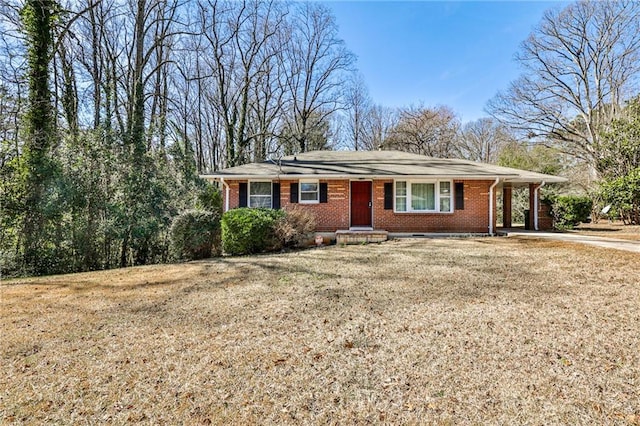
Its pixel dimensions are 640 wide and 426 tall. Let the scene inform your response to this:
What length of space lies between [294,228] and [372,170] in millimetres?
4361

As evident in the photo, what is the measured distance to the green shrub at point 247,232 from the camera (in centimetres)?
949

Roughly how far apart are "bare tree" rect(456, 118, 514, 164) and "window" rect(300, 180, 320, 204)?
21799 mm

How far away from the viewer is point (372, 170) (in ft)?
40.6

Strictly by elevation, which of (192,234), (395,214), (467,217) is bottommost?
(192,234)

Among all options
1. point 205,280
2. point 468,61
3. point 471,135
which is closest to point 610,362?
point 205,280

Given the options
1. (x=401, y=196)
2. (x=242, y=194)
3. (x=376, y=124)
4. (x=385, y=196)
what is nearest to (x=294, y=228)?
(x=242, y=194)

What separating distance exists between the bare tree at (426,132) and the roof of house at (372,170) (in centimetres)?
1226

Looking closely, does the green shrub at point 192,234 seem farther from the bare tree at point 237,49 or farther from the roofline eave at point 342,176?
the bare tree at point 237,49

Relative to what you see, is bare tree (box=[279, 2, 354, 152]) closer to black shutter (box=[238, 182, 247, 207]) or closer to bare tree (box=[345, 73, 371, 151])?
bare tree (box=[345, 73, 371, 151])

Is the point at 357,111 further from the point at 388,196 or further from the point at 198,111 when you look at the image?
the point at 388,196

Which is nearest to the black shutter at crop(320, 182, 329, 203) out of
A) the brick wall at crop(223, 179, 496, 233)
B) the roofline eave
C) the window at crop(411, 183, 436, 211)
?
A: the brick wall at crop(223, 179, 496, 233)

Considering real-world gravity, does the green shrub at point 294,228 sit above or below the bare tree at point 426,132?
below

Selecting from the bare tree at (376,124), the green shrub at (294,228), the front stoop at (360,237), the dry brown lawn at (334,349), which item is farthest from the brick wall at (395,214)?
the bare tree at (376,124)

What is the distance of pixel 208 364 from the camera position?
3.10 meters
